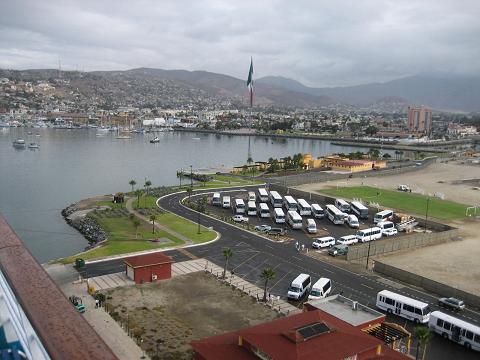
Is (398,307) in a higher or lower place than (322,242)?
lower

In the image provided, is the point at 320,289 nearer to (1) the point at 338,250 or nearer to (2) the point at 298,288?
(2) the point at 298,288

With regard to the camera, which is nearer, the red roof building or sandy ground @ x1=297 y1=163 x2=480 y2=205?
the red roof building

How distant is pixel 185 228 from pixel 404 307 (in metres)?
16.3

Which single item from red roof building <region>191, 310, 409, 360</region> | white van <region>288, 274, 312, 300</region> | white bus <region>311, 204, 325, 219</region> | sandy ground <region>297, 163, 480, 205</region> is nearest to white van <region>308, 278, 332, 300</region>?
white van <region>288, 274, 312, 300</region>

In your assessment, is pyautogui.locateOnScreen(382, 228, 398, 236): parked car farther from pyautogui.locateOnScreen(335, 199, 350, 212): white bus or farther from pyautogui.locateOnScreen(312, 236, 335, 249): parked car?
pyautogui.locateOnScreen(335, 199, 350, 212): white bus

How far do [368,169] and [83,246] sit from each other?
4512 centimetres

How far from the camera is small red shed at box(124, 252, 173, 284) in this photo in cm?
2105

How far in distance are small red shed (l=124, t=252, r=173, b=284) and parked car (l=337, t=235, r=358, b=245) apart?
12.4 meters

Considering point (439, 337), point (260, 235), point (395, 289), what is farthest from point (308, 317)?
point (260, 235)

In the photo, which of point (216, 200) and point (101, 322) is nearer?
Result: point (101, 322)

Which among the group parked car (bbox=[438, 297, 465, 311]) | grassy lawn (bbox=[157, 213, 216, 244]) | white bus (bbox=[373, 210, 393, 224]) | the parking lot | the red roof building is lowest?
the parking lot

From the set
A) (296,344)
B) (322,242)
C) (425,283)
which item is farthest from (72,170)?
(296,344)

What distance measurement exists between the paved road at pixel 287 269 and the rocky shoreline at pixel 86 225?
765cm

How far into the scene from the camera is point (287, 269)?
2427 centimetres
